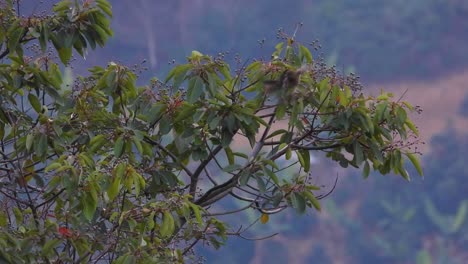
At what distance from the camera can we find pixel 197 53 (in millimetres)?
2725

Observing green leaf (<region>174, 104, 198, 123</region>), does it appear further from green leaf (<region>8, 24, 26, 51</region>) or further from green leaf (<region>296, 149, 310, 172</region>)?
green leaf (<region>8, 24, 26, 51</region>)

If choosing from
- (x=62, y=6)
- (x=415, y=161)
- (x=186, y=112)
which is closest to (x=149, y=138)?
(x=186, y=112)

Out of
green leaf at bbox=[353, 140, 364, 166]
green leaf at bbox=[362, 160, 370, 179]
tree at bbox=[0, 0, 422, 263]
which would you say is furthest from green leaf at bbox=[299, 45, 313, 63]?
green leaf at bbox=[362, 160, 370, 179]

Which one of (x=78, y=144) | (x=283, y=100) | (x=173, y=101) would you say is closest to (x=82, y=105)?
(x=78, y=144)

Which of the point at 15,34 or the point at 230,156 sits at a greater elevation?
the point at 15,34

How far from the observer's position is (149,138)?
116 inches

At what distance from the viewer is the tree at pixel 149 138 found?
2.64 metres

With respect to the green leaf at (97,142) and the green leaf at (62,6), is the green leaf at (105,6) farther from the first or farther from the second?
the green leaf at (97,142)

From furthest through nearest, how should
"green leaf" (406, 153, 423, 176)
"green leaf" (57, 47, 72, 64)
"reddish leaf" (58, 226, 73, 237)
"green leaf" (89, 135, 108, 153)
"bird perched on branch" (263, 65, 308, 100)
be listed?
"green leaf" (406, 153, 423, 176) → "green leaf" (57, 47, 72, 64) → "green leaf" (89, 135, 108, 153) → "reddish leaf" (58, 226, 73, 237) → "bird perched on branch" (263, 65, 308, 100)

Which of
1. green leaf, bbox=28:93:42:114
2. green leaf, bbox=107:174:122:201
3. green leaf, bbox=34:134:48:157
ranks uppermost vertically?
green leaf, bbox=28:93:42:114

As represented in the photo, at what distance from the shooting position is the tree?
2.64 metres

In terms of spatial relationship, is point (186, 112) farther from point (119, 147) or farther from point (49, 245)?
point (49, 245)

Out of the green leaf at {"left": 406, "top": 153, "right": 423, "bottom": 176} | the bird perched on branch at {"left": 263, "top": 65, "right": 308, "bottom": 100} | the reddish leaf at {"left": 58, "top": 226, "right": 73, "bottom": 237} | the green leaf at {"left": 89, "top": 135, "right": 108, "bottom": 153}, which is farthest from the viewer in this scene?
the green leaf at {"left": 406, "top": 153, "right": 423, "bottom": 176}

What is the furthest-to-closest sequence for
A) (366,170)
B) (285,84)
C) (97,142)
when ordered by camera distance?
(366,170) → (97,142) → (285,84)
